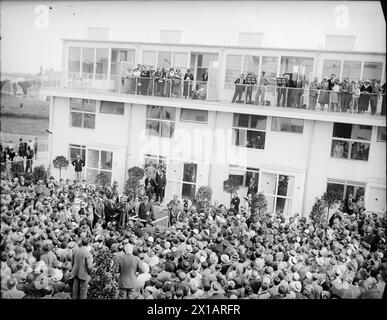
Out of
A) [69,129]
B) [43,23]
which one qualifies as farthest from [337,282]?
[43,23]

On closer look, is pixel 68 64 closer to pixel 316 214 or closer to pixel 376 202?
pixel 316 214

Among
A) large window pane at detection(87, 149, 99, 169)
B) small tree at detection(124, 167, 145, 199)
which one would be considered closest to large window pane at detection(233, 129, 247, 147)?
small tree at detection(124, 167, 145, 199)

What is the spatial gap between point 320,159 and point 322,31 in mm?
1059

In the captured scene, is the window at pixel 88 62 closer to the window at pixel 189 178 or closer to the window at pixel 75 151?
the window at pixel 75 151

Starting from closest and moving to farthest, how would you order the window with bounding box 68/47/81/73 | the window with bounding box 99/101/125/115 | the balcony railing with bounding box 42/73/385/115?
the balcony railing with bounding box 42/73/385/115
the window with bounding box 68/47/81/73
the window with bounding box 99/101/125/115

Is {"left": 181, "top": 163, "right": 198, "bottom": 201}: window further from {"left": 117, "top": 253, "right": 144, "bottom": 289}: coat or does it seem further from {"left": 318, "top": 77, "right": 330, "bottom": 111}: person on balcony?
{"left": 318, "top": 77, "right": 330, "bottom": 111}: person on balcony

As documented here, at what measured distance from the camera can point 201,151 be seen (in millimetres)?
4527

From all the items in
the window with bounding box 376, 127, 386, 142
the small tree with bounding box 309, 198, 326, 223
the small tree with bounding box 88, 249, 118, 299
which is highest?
the window with bounding box 376, 127, 386, 142

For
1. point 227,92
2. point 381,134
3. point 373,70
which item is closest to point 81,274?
point 227,92

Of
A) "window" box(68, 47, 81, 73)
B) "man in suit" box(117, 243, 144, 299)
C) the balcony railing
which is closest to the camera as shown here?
"man in suit" box(117, 243, 144, 299)

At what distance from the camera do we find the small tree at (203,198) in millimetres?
4547

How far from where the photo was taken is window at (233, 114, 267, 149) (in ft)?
14.7

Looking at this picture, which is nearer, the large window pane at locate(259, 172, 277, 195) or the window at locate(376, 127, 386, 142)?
the window at locate(376, 127, 386, 142)

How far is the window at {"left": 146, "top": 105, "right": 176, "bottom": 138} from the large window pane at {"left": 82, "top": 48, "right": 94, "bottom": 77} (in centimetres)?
60
